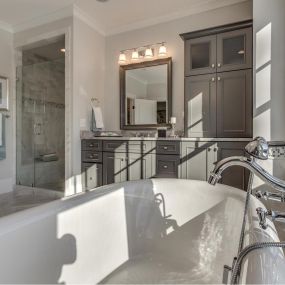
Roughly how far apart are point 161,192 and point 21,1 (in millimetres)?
3092

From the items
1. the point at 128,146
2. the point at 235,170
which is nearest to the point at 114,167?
the point at 128,146

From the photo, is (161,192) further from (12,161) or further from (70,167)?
(12,161)

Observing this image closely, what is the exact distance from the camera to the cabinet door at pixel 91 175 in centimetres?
328

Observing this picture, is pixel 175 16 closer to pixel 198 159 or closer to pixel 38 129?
pixel 198 159

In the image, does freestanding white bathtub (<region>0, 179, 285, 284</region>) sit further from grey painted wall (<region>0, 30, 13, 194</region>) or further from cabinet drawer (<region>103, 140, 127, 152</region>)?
grey painted wall (<region>0, 30, 13, 194</region>)

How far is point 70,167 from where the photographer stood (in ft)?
10.9

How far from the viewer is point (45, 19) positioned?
351cm

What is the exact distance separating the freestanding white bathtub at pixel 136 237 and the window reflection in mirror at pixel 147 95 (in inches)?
67.5

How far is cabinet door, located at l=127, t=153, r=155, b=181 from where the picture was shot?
2.95 metres

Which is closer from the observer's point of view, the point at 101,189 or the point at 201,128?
the point at 101,189

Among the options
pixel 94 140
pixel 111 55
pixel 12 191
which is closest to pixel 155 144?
pixel 94 140

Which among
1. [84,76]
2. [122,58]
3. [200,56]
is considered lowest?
[84,76]

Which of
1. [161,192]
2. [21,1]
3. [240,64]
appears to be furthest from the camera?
[21,1]

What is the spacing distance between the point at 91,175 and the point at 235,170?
189 cm
